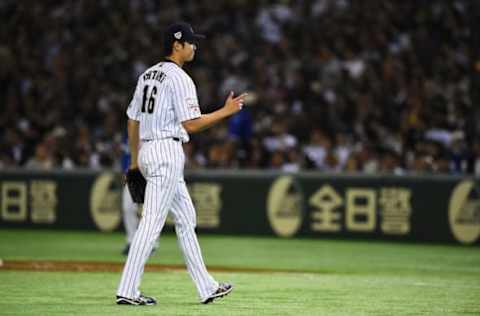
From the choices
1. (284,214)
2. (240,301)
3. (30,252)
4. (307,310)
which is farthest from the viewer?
(284,214)

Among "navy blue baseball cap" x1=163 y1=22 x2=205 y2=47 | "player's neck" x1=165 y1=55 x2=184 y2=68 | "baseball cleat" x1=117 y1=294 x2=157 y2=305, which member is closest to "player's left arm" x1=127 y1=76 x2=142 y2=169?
"player's neck" x1=165 y1=55 x2=184 y2=68

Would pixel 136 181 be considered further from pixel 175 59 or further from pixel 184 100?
pixel 175 59

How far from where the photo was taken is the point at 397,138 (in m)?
20.9

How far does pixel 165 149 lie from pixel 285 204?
11.5 metres

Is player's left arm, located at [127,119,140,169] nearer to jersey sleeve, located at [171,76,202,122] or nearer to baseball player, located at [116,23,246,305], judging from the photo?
baseball player, located at [116,23,246,305]

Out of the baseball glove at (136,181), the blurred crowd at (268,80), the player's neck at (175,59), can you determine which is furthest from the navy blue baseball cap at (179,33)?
the blurred crowd at (268,80)

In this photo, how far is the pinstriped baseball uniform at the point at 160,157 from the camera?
871cm

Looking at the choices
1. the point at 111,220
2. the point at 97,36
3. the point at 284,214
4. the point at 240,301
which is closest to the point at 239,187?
the point at 284,214

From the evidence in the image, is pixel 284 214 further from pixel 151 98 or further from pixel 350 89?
pixel 151 98

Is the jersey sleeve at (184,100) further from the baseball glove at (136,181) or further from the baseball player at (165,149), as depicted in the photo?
the baseball glove at (136,181)

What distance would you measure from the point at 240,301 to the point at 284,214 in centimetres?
1090

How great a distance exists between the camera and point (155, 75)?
8859 millimetres

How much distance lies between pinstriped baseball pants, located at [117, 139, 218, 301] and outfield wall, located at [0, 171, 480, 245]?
10413 millimetres

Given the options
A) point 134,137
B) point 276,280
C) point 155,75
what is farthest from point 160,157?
point 276,280
